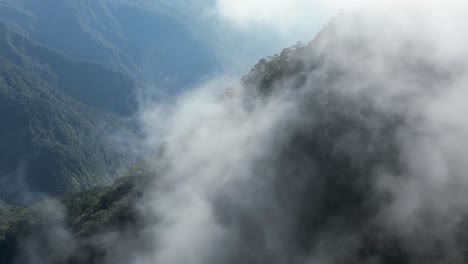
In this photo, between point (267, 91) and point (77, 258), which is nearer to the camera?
point (77, 258)

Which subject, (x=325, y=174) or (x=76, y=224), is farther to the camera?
(x=76, y=224)

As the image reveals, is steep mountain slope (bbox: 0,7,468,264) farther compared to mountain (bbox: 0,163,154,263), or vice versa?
mountain (bbox: 0,163,154,263)

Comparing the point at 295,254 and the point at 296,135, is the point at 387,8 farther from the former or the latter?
the point at 295,254

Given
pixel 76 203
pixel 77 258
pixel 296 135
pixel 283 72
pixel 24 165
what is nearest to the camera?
pixel 296 135

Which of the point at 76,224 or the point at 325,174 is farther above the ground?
the point at 76,224

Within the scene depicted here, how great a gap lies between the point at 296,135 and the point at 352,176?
10.6m

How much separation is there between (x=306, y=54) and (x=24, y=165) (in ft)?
459

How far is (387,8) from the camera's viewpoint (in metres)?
68.2

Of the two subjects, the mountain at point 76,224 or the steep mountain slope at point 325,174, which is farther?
the mountain at point 76,224

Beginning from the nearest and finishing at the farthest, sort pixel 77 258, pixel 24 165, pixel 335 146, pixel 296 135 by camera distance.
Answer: pixel 335 146 → pixel 296 135 → pixel 77 258 → pixel 24 165

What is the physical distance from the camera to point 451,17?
195ft

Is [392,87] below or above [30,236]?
below

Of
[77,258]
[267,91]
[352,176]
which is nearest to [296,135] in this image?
[352,176]

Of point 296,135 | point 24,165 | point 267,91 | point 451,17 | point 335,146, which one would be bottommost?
point 335,146
